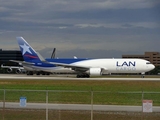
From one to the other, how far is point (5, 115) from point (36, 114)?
1.56 meters

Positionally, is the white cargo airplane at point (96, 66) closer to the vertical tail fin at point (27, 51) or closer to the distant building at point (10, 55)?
the vertical tail fin at point (27, 51)

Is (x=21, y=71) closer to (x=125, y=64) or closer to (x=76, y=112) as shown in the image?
(x=125, y=64)

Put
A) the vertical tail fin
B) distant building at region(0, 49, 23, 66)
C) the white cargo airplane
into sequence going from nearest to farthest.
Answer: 1. the white cargo airplane
2. the vertical tail fin
3. distant building at region(0, 49, 23, 66)

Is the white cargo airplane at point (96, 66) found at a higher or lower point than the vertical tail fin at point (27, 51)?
lower

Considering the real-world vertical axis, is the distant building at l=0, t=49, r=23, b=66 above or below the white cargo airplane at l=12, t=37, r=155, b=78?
above

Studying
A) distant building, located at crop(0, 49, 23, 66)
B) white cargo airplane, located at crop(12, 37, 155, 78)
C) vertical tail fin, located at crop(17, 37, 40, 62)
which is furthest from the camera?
distant building, located at crop(0, 49, 23, 66)

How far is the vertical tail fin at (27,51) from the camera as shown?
8131 centimetres

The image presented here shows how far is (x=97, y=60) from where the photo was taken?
235 feet

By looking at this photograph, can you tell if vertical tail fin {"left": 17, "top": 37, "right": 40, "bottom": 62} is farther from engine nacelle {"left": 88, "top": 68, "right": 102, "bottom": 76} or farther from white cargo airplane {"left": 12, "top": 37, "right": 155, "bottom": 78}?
engine nacelle {"left": 88, "top": 68, "right": 102, "bottom": 76}

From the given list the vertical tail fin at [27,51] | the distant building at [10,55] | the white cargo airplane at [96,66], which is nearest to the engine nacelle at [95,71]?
the white cargo airplane at [96,66]

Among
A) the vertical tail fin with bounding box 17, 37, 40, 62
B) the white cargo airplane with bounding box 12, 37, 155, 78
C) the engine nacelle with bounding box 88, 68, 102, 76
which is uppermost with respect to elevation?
the vertical tail fin with bounding box 17, 37, 40, 62

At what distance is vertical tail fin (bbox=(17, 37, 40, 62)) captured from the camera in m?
81.3

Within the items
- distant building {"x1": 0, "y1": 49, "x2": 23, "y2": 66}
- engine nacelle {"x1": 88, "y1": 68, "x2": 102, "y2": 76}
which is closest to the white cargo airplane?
engine nacelle {"x1": 88, "y1": 68, "x2": 102, "y2": 76}

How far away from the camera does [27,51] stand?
82.1 meters
